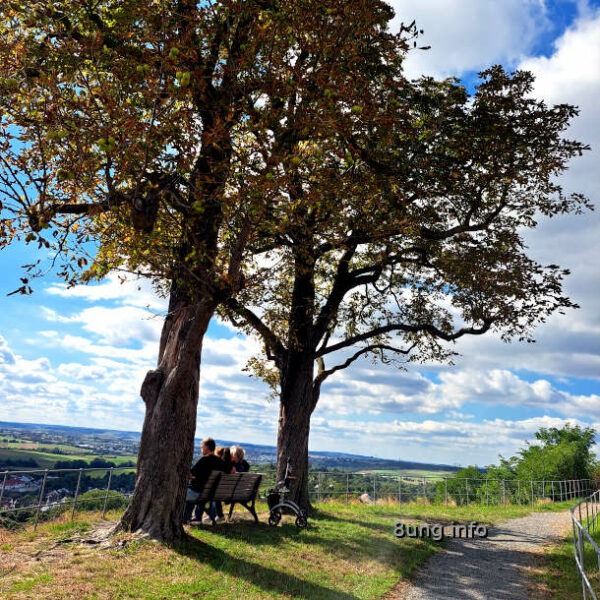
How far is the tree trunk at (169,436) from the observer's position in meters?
10.8

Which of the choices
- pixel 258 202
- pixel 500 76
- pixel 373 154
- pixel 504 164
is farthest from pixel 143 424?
pixel 500 76

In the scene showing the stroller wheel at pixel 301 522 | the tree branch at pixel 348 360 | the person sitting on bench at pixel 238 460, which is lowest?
the stroller wheel at pixel 301 522

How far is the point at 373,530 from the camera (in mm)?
15086

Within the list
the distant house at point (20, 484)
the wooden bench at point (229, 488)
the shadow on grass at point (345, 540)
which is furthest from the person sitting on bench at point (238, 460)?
the distant house at point (20, 484)

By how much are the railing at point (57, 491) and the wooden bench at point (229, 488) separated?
2.13 m

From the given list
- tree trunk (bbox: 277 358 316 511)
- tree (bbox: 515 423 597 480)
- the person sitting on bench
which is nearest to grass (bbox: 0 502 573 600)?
the person sitting on bench

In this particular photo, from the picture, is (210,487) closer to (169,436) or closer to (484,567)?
(169,436)

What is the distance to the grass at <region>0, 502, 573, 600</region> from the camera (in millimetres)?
8398

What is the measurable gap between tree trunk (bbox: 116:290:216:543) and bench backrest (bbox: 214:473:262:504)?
1.41m

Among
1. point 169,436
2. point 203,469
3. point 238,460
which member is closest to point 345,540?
point 238,460

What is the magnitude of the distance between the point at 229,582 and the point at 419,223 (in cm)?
989

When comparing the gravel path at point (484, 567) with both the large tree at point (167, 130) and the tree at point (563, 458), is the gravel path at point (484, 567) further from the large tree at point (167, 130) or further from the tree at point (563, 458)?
the tree at point (563, 458)

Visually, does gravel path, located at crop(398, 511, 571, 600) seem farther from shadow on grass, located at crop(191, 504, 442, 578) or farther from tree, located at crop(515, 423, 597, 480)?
tree, located at crop(515, 423, 597, 480)

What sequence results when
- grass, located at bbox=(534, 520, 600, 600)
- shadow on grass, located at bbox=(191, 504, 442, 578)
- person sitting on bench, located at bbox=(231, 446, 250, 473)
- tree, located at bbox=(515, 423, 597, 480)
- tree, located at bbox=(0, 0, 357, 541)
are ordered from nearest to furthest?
tree, located at bbox=(0, 0, 357, 541) → grass, located at bbox=(534, 520, 600, 600) → shadow on grass, located at bbox=(191, 504, 442, 578) → person sitting on bench, located at bbox=(231, 446, 250, 473) → tree, located at bbox=(515, 423, 597, 480)
